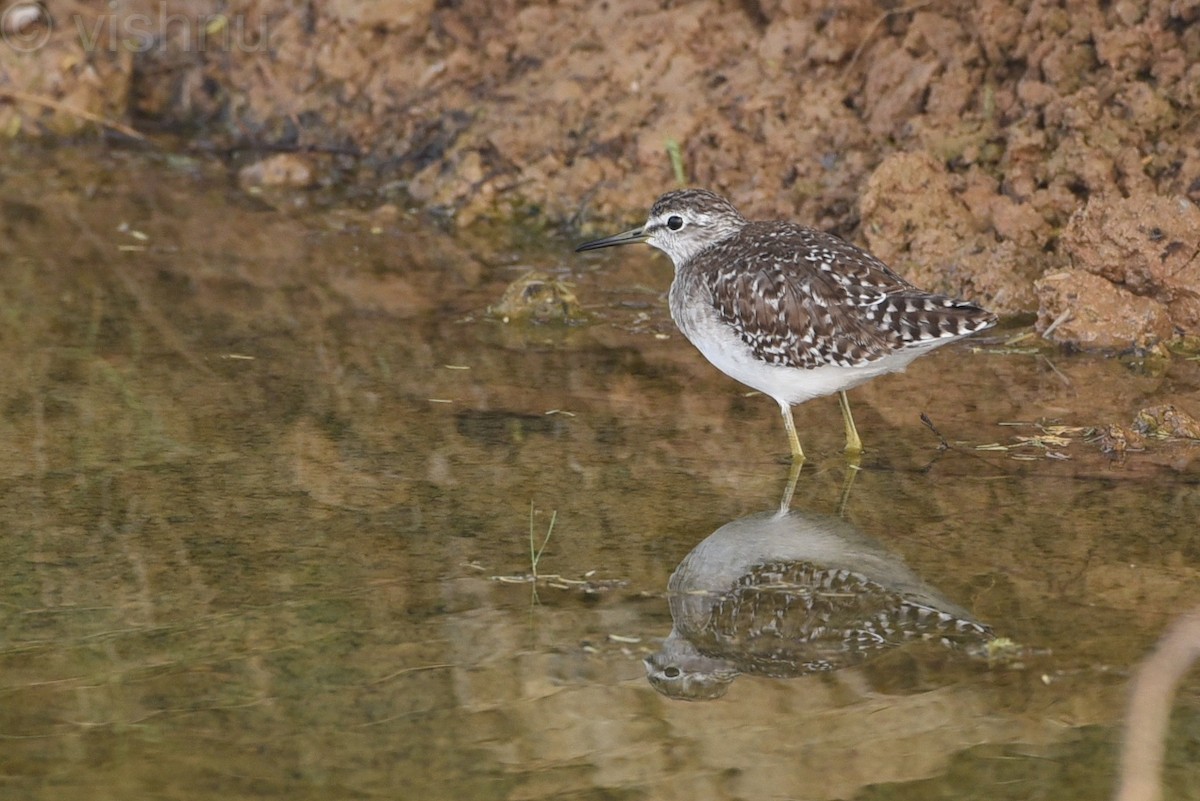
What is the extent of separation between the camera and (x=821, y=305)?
7430 millimetres

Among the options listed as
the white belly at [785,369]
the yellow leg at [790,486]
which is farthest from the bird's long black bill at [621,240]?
the yellow leg at [790,486]

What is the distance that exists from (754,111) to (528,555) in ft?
18.2

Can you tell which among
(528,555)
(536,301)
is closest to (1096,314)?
(536,301)

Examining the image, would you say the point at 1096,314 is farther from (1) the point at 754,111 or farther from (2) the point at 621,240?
(1) the point at 754,111

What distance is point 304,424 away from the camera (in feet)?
25.4

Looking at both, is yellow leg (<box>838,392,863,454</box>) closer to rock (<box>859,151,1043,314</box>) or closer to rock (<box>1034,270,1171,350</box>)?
rock (<box>1034,270,1171,350</box>)

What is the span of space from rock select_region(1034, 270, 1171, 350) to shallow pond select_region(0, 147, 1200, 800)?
161 mm

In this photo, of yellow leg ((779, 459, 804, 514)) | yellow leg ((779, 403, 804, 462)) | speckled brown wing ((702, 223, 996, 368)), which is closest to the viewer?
yellow leg ((779, 459, 804, 514))

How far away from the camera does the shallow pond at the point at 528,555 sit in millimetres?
→ 4902

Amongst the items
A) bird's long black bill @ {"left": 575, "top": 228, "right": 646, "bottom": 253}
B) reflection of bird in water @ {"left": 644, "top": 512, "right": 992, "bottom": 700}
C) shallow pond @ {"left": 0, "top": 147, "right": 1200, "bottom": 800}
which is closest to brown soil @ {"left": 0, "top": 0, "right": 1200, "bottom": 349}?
shallow pond @ {"left": 0, "top": 147, "right": 1200, "bottom": 800}

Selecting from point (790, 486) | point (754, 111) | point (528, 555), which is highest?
point (754, 111)

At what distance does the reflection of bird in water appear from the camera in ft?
18.0

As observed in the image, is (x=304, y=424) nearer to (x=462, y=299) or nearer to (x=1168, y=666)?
(x=462, y=299)

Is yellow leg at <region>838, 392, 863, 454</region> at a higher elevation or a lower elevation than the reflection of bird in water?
higher
